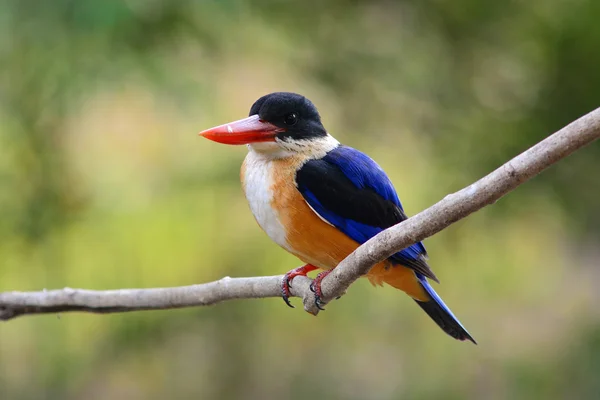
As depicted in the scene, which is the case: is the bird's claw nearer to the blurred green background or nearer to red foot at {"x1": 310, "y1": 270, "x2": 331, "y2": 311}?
red foot at {"x1": 310, "y1": 270, "x2": 331, "y2": 311}

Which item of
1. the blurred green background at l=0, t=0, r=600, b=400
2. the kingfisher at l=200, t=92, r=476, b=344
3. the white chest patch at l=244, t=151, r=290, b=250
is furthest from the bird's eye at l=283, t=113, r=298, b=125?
the blurred green background at l=0, t=0, r=600, b=400

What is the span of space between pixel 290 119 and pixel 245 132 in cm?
16

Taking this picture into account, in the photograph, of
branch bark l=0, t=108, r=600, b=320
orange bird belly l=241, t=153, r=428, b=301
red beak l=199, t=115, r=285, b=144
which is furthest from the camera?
orange bird belly l=241, t=153, r=428, b=301

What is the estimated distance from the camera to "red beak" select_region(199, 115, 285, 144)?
55.7 inches

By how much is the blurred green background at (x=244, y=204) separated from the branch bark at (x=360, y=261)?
1.30 metres

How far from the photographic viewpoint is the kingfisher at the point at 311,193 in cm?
163

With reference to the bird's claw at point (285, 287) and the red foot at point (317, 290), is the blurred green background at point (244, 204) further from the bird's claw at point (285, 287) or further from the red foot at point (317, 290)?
the red foot at point (317, 290)

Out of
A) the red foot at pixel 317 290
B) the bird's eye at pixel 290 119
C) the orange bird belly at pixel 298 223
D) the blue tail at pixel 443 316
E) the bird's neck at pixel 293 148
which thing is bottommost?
the blue tail at pixel 443 316

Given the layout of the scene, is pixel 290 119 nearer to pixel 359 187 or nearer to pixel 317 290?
pixel 359 187

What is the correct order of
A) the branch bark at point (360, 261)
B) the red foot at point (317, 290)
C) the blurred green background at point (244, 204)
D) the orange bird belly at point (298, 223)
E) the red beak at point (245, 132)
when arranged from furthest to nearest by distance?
the blurred green background at point (244, 204), the orange bird belly at point (298, 223), the red foot at point (317, 290), the red beak at point (245, 132), the branch bark at point (360, 261)

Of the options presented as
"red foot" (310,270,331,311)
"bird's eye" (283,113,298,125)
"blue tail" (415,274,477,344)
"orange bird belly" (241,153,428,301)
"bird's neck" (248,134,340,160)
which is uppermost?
"bird's eye" (283,113,298,125)

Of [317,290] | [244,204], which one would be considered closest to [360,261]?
[317,290]

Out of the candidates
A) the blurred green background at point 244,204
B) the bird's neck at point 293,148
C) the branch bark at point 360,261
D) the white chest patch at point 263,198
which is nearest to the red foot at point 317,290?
the branch bark at point 360,261

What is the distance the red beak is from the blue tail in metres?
0.50
